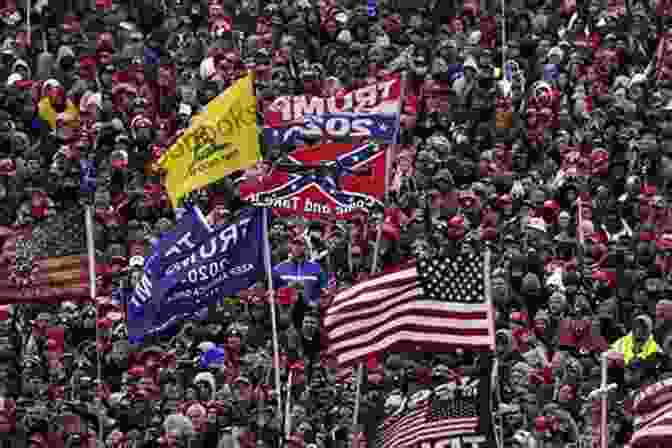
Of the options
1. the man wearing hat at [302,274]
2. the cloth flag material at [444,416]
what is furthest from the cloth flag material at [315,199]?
the cloth flag material at [444,416]

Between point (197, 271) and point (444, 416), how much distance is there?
465cm

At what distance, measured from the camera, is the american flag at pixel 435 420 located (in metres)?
30.2

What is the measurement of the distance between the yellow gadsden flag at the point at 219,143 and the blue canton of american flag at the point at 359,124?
1451 millimetres

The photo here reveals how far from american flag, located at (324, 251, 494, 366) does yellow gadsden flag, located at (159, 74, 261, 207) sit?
14.3ft

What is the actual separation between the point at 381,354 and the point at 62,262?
4439 mm

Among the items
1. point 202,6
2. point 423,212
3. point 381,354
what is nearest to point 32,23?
point 202,6

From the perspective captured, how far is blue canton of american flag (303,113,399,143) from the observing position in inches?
1432

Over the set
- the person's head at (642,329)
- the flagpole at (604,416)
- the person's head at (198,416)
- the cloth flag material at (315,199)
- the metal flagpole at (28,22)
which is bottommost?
the person's head at (198,416)

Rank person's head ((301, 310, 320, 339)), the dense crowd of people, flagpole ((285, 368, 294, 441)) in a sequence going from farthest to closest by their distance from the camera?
person's head ((301, 310, 320, 339)) < the dense crowd of people < flagpole ((285, 368, 294, 441))

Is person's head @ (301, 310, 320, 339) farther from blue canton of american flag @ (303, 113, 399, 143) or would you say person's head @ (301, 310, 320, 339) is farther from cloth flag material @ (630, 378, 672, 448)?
cloth flag material @ (630, 378, 672, 448)

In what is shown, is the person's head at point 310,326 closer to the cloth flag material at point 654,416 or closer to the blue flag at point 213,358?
the blue flag at point 213,358

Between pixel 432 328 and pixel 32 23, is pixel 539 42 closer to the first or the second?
pixel 32 23

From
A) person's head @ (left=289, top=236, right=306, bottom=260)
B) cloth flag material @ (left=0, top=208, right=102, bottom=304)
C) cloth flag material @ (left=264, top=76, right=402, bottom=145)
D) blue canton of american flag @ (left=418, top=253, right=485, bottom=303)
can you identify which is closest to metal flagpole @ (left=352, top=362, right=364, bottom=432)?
blue canton of american flag @ (left=418, top=253, right=485, bottom=303)

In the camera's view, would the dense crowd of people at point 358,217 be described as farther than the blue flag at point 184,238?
Yes
